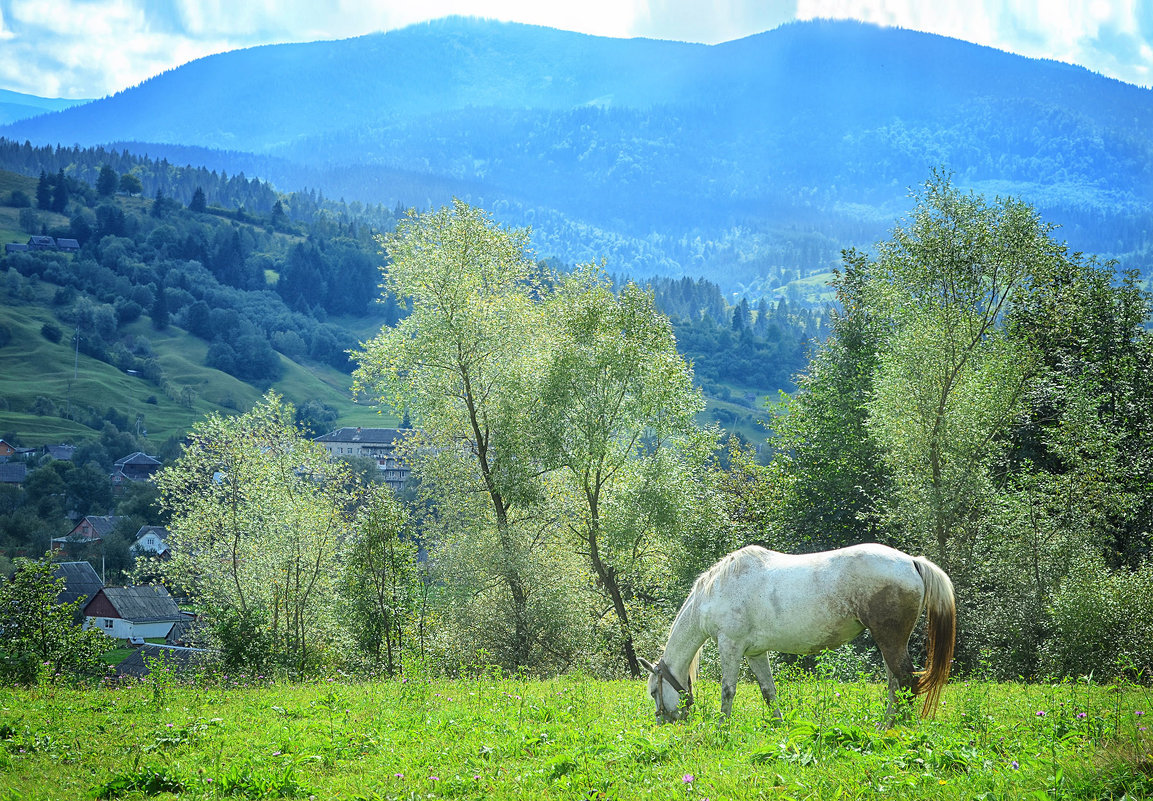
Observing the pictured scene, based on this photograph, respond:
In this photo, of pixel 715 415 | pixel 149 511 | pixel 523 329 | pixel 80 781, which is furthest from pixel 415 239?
pixel 715 415

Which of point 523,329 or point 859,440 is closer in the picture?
point 523,329

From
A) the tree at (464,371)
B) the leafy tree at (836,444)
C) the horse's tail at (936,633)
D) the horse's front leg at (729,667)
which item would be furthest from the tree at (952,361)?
the horse's front leg at (729,667)

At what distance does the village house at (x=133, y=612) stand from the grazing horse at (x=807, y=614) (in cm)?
8381

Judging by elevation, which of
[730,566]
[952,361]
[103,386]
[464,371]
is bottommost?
[103,386]

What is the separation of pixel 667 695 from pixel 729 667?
117 centimetres

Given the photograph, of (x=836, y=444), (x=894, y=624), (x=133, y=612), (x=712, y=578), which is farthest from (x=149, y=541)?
(x=894, y=624)

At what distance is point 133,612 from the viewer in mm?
85500

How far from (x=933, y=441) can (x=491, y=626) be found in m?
15.8

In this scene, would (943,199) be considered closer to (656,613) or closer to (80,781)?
(656,613)

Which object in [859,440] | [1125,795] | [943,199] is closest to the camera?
[1125,795]

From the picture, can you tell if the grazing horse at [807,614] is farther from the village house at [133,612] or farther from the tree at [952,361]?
the village house at [133,612]

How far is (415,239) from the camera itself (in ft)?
99.8

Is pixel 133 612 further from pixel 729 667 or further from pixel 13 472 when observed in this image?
A: pixel 729 667

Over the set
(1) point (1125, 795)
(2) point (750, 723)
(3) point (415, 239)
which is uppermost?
(3) point (415, 239)
